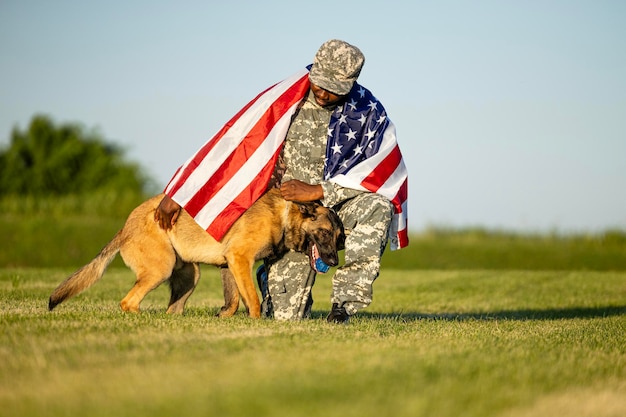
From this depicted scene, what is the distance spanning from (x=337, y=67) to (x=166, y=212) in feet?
7.50

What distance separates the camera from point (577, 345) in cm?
705

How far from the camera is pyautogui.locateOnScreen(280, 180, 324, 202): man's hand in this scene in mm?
8453

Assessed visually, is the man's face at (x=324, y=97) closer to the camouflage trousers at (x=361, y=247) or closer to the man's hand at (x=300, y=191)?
the man's hand at (x=300, y=191)

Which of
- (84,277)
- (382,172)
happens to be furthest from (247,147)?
(84,277)

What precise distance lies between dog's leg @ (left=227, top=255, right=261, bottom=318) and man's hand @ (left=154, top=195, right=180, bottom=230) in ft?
2.65

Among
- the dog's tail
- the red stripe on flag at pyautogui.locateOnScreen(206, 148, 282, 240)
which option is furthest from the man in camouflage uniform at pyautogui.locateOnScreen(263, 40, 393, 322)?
the dog's tail

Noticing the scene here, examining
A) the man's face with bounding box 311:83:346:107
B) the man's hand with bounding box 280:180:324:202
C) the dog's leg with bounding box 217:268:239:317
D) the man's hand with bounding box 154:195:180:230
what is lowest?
the dog's leg with bounding box 217:268:239:317

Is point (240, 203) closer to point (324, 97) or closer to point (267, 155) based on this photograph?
point (267, 155)

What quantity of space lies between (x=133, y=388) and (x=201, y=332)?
84.2 inches

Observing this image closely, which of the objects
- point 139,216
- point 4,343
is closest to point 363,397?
point 4,343

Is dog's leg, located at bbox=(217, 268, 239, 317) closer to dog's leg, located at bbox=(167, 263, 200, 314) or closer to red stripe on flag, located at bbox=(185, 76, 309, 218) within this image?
dog's leg, located at bbox=(167, 263, 200, 314)

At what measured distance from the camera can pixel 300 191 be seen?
8484 millimetres

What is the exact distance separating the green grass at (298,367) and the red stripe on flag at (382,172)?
136 cm

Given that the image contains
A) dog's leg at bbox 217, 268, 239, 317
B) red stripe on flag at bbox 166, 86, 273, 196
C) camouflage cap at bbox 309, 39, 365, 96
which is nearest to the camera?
camouflage cap at bbox 309, 39, 365, 96
